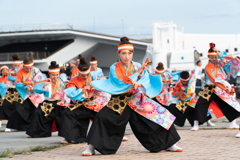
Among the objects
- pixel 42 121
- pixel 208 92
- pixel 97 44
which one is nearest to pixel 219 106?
pixel 208 92

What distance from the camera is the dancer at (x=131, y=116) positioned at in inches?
216

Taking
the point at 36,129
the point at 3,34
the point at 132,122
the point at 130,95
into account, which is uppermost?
the point at 3,34

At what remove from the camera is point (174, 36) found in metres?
37.3

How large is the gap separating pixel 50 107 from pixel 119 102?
3.13m

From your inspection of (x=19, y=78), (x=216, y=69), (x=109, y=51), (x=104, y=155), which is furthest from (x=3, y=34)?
(x=104, y=155)

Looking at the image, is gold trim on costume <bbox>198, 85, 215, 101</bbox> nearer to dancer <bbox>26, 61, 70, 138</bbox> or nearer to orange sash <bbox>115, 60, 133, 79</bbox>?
dancer <bbox>26, 61, 70, 138</bbox>

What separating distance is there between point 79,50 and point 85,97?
3075cm

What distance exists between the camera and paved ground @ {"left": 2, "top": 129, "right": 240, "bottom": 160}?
527 cm

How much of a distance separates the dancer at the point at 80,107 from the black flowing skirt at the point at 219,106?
2.76 m

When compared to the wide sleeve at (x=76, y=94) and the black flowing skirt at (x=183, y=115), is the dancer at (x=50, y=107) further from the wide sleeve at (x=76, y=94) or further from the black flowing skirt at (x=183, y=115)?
the black flowing skirt at (x=183, y=115)

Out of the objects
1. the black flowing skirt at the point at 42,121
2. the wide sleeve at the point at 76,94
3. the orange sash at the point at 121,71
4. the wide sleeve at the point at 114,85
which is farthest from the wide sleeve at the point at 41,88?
the orange sash at the point at 121,71

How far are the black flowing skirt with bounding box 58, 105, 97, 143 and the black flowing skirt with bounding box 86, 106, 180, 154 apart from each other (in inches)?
61.3

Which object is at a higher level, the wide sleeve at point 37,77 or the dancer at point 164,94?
the wide sleeve at point 37,77

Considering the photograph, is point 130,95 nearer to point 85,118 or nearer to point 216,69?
point 85,118
